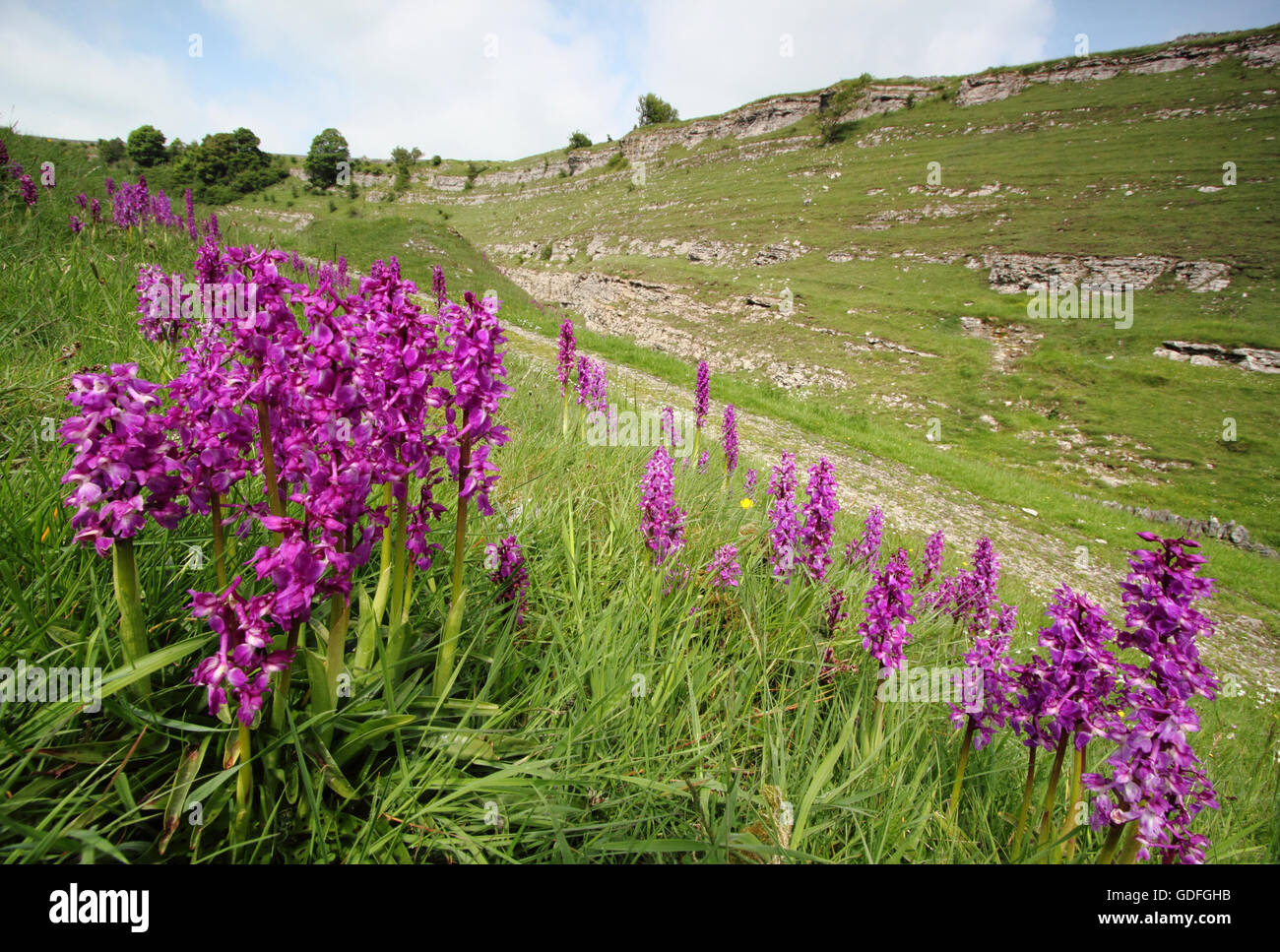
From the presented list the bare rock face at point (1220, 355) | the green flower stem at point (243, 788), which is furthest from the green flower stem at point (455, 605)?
A: the bare rock face at point (1220, 355)

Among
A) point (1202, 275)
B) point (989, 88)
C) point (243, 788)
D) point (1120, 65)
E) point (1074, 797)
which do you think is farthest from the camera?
point (989, 88)

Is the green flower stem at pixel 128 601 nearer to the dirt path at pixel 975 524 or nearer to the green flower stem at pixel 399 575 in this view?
the green flower stem at pixel 399 575

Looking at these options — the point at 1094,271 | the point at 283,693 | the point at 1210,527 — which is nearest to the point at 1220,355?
the point at 1094,271

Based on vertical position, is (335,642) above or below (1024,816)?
above

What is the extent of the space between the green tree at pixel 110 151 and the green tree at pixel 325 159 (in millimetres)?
19386

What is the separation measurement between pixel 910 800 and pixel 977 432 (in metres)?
25.2

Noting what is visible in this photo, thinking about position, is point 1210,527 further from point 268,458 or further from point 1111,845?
point 268,458

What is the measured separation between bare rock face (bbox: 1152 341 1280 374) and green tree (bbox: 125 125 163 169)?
80553 mm

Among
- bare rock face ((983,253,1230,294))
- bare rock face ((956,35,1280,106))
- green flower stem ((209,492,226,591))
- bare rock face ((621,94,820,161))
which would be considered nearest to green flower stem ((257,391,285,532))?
green flower stem ((209,492,226,591))

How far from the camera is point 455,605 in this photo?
1803mm

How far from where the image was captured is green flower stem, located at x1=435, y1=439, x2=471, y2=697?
1.79 metres

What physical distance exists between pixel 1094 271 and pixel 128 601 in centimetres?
4836

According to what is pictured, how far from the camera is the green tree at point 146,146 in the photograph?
2045 inches
